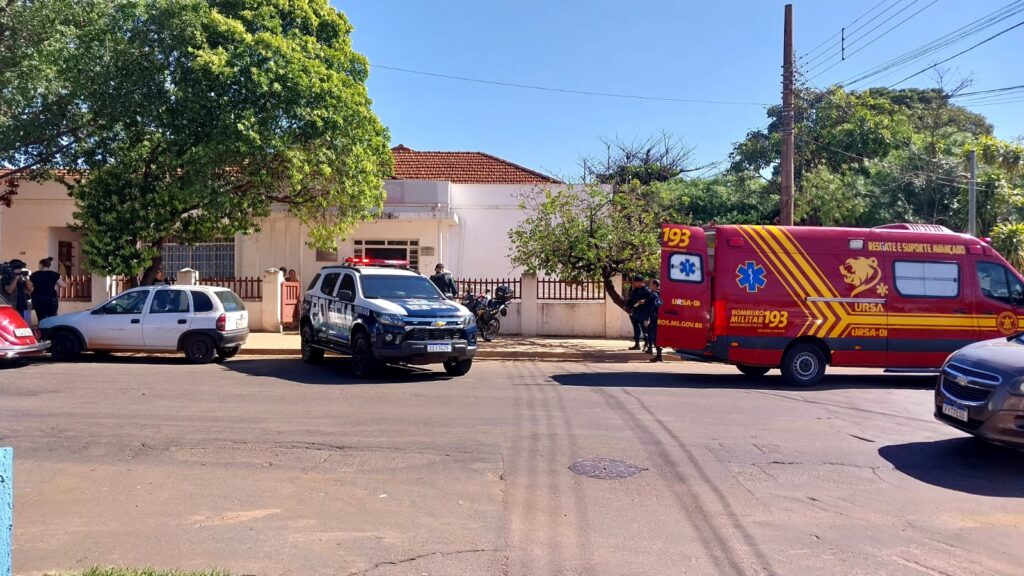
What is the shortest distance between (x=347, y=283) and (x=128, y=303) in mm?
4275

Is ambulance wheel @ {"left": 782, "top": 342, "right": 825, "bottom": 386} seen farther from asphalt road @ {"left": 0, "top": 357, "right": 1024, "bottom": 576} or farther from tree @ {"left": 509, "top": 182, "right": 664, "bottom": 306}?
tree @ {"left": 509, "top": 182, "right": 664, "bottom": 306}

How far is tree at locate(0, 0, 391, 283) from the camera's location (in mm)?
15281

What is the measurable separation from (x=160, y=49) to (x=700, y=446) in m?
13.8

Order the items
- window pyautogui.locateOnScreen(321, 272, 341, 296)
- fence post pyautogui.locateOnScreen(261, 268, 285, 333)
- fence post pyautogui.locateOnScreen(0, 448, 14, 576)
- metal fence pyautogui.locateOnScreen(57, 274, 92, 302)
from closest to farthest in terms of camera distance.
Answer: fence post pyautogui.locateOnScreen(0, 448, 14, 576) < window pyautogui.locateOnScreen(321, 272, 341, 296) < metal fence pyautogui.locateOnScreen(57, 274, 92, 302) < fence post pyautogui.locateOnScreen(261, 268, 285, 333)

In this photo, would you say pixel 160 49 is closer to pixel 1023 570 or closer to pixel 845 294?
pixel 845 294

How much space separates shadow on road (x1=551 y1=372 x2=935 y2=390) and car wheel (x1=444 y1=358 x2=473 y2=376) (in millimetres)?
1451

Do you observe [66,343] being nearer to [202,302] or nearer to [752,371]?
[202,302]

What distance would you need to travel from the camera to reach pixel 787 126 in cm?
1655

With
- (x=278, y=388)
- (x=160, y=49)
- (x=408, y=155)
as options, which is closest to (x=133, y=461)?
(x=278, y=388)

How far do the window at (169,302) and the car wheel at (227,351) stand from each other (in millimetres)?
984

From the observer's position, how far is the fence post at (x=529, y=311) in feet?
63.4

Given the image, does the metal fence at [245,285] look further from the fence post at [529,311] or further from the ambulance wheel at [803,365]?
the ambulance wheel at [803,365]

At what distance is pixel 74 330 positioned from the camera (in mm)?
13727

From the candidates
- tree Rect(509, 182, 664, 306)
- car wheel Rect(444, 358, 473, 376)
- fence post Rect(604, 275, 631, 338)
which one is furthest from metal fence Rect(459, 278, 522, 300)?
car wheel Rect(444, 358, 473, 376)
